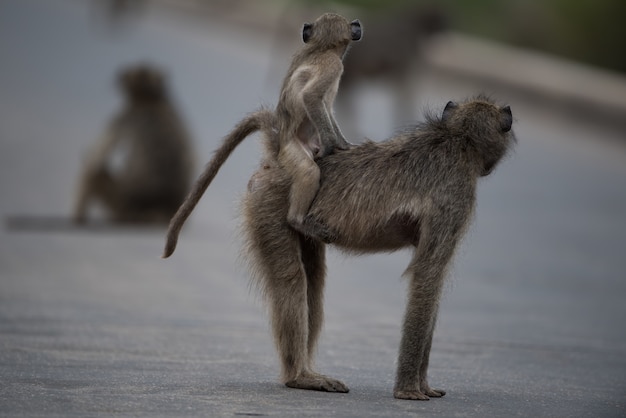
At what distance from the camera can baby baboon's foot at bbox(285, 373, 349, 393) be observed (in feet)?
26.5

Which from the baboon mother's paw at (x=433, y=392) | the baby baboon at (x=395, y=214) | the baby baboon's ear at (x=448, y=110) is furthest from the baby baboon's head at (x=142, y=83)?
the baboon mother's paw at (x=433, y=392)

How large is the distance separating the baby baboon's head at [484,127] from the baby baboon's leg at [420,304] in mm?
564

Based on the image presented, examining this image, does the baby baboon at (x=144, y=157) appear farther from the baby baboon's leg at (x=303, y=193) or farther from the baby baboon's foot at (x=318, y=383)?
the baby baboon's foot at (x=318, y=383)

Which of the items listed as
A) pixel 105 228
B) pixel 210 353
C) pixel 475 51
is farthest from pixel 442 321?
pixel 475 51

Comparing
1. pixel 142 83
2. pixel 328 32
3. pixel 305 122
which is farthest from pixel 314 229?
pixel 142 83

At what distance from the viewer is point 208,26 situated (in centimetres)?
3516

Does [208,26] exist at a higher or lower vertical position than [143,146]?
higher

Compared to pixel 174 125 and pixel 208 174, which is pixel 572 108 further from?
pixel 208 174

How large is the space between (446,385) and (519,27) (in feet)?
84.5

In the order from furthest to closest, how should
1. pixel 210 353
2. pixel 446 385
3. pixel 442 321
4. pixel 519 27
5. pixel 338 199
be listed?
pixel 519 27
pixel 442 321
pixel 210 353
pixel 446 385
pixel 338 199

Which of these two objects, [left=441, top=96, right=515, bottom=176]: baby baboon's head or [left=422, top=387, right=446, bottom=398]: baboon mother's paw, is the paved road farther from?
[left=441, top=96, right=515, bottom=176]: baby baboon's head

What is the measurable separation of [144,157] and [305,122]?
30.0 feet

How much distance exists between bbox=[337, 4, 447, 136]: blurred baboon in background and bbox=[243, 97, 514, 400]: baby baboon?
14408mm

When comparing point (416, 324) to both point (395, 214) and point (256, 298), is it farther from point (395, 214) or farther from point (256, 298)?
point (256, 298)
